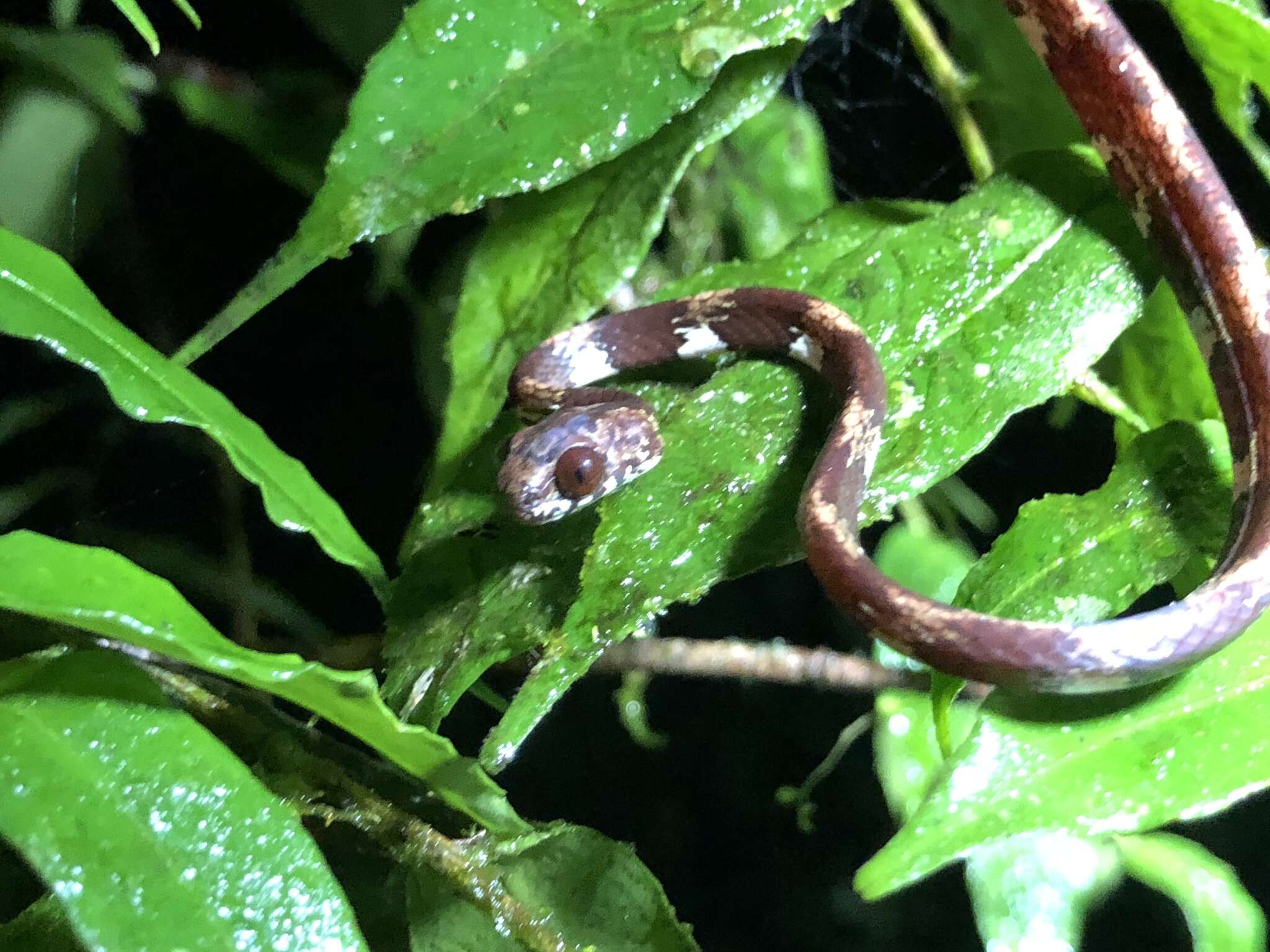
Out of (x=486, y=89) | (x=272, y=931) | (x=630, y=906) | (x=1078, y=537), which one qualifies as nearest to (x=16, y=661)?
(x=272, y=931)

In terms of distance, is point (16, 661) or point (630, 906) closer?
point (16, 661)

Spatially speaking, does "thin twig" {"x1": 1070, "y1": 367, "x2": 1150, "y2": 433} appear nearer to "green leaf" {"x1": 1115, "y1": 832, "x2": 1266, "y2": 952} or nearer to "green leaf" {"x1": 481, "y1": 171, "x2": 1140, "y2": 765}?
"green leaf" {"x1": 481, "y1": 171, "x2": 1140, "y2": 765}

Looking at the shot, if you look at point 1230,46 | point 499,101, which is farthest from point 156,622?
point 1230,46

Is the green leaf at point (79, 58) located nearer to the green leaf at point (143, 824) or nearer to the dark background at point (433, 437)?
the dark background at point (433, 437)

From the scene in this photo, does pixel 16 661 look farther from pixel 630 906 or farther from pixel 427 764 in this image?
pixel 630 906

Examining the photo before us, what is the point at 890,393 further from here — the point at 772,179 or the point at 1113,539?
the point at 772,179
